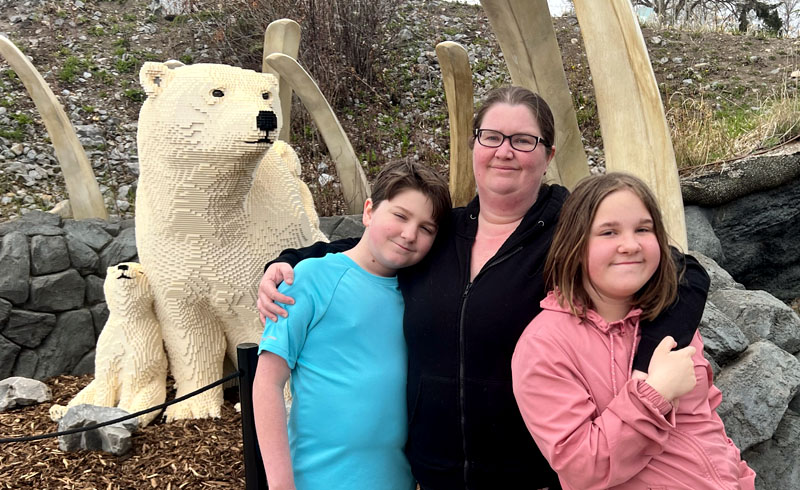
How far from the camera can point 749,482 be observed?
1281 mm

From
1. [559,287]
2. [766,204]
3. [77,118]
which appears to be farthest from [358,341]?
[77,118]

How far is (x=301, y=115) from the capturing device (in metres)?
7.49

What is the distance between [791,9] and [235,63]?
13028mm

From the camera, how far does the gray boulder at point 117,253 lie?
4.04 metres

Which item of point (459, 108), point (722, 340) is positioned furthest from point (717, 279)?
point (459, 108)

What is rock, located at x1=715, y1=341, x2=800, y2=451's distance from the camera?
2279 millimetres

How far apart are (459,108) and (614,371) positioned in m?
2.78

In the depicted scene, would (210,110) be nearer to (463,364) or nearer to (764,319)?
(463,364)

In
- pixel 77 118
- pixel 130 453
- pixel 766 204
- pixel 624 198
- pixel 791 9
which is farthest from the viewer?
pixel 791 9

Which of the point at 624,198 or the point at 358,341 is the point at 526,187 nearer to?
the point at 624,198

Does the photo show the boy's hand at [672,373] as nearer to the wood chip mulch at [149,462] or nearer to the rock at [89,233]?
the wood chip mulch at [149,462]

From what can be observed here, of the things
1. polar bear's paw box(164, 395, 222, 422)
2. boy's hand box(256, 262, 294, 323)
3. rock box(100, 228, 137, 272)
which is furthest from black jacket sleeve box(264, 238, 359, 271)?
rock box(100, 228, 137, 272)

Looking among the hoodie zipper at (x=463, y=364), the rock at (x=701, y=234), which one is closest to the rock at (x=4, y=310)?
the hoodie zipper at (x=463, y=364)

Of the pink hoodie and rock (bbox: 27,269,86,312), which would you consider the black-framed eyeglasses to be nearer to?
the pink hoodie
